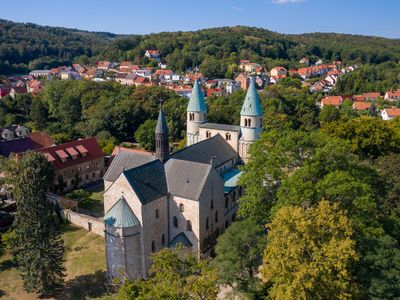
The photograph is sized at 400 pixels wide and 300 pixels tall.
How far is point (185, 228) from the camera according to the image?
138 ft

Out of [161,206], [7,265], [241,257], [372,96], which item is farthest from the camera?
[372,96]

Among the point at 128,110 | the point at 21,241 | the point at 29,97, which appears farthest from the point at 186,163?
the point at 29,97

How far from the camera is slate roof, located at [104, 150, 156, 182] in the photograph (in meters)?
46.5

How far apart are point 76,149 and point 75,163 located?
9.42 ft

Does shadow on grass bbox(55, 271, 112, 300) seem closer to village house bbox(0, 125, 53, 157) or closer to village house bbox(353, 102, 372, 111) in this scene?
village house bbox(0, 125, 53, 157)

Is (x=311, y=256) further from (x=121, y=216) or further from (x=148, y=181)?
(x=148, y=181)

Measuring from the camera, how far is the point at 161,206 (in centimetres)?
4144

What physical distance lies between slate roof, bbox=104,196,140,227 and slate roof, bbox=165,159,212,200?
5.50 meters

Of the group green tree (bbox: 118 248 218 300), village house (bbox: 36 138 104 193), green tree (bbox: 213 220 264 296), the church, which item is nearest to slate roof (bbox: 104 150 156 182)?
the church

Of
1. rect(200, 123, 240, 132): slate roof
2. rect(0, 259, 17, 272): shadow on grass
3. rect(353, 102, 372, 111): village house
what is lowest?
rect(0, 259, 17, 272): shadow on grass

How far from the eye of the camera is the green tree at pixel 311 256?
2550 cm

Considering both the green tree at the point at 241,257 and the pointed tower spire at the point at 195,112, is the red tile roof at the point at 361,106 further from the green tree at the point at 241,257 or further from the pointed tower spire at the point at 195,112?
the green tree at the point at 241,257

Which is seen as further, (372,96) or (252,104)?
(372,96)

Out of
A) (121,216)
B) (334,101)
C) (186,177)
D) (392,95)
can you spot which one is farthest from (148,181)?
(392,95)
